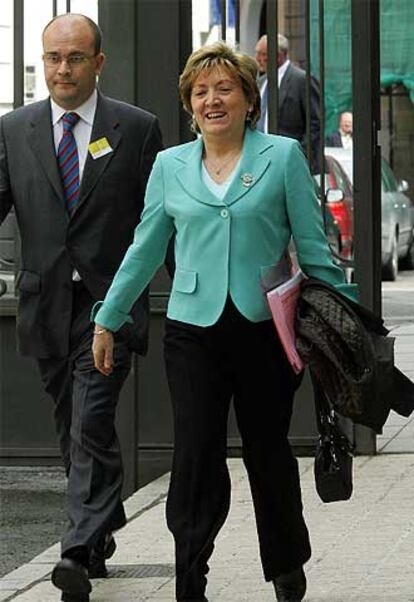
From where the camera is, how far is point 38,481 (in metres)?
9.84

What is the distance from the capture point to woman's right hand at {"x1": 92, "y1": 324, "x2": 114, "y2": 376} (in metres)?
6.48

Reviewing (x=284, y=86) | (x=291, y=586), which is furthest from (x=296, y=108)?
(x=291, y=586)

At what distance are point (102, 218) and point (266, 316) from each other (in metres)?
1.07

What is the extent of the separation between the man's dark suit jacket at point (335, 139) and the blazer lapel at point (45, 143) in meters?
3.32

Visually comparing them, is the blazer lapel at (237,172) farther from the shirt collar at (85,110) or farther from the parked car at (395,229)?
the parked car at (395,229)

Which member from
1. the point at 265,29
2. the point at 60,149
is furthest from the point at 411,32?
the point at 60,149

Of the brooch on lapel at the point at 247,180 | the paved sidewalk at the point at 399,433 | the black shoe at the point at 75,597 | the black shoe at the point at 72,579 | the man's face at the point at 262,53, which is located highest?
the man's face at the point at 262,53

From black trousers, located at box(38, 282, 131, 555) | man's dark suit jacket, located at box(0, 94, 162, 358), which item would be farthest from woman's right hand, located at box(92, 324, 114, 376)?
man's dark suit jacket, located at box(0, 94, 162, 358)

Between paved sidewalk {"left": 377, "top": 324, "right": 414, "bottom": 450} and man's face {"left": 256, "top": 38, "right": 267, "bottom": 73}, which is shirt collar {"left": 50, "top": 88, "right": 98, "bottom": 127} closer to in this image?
man's face {"left": 256, "top": 38, "right": 267, "bottom": 73}

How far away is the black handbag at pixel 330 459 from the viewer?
20.9 feet

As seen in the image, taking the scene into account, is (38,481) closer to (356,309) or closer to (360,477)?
(360,477)

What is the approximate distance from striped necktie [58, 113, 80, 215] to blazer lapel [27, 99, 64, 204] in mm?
34

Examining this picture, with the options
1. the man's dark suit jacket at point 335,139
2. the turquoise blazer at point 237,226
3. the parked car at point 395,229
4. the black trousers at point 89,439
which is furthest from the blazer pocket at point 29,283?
the parked car at point 395,229

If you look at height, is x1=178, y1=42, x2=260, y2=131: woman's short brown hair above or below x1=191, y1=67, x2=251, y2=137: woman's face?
above
